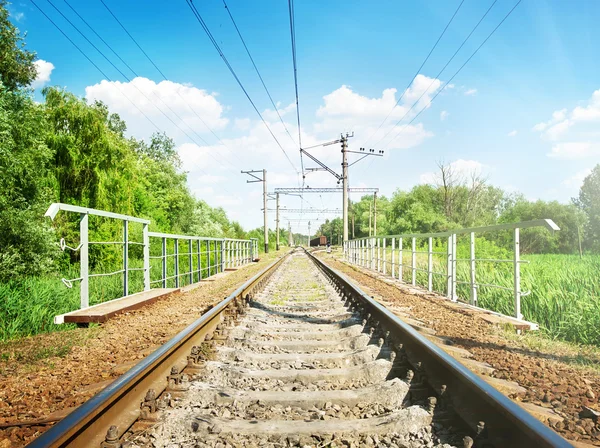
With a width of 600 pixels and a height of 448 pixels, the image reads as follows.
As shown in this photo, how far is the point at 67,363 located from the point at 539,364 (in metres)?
3.76

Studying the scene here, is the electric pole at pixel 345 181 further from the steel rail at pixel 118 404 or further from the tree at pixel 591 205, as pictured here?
the tree at pixel 591 205

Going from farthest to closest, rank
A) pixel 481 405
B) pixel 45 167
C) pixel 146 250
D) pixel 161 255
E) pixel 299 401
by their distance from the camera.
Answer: pixel 45 167 < pixel 161 255 < pixel 146 250 < pixel 299 401 < pixel 481 405

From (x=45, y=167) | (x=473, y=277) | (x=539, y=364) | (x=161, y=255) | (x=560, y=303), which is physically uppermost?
(x=45, y=167)

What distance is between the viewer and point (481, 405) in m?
2.24

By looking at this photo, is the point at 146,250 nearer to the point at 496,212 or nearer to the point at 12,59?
the point at 12,59

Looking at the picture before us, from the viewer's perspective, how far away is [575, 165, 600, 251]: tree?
6819cm

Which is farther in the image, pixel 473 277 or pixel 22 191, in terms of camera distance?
pixel 22 191

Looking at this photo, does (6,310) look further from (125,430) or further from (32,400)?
(125,430)

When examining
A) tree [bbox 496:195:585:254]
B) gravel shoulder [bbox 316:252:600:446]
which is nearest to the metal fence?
gravel shoulder [bbox 316:252:600:446]

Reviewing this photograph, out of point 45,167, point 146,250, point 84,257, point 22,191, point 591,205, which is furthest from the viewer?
point 591,205

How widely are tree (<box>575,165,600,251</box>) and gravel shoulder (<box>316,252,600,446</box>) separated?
232 feet

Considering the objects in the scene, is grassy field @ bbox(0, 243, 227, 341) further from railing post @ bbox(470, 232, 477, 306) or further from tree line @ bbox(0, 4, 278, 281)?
railing post @ bbox(470, 232, 477, 306)

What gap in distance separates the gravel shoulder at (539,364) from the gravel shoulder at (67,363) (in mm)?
2594

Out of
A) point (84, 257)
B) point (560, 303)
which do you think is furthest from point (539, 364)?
point (84, 257)
